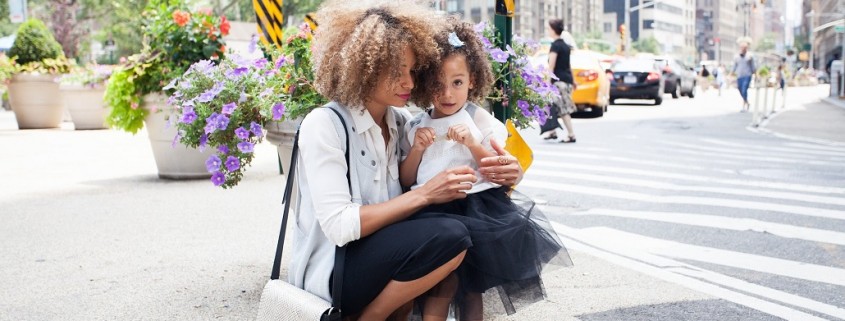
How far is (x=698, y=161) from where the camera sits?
10.8 m

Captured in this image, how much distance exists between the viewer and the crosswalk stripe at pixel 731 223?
6.09 metres

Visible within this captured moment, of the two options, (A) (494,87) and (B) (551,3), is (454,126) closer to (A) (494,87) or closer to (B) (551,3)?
(A) (494,87)

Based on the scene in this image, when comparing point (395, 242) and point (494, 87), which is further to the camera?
point (494, 87)

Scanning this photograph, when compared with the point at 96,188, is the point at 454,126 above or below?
above

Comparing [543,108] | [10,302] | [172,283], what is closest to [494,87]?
[543,108]

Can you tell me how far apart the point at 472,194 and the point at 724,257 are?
2960mm

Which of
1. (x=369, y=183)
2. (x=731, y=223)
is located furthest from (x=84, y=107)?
(x=369, y=183)

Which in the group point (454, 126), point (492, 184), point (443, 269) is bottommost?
point (443, 269)

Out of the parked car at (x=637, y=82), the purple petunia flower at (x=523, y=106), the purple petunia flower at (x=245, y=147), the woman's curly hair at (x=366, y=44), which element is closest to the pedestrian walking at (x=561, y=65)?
the purple petunia flower at (x=523, y=106)

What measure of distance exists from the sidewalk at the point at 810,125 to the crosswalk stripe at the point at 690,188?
556cm

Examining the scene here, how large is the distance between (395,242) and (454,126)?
463mm

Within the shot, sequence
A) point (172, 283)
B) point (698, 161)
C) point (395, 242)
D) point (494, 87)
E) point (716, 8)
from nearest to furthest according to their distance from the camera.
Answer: point (395, 242), point (494, 87), point (172, 283), point (698, 161), point (716, 8)

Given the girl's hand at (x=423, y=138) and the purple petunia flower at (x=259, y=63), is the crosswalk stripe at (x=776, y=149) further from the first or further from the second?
the girl's hand at (x=423, y=138)

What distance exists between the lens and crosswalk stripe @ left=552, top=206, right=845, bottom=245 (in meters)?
6.09
